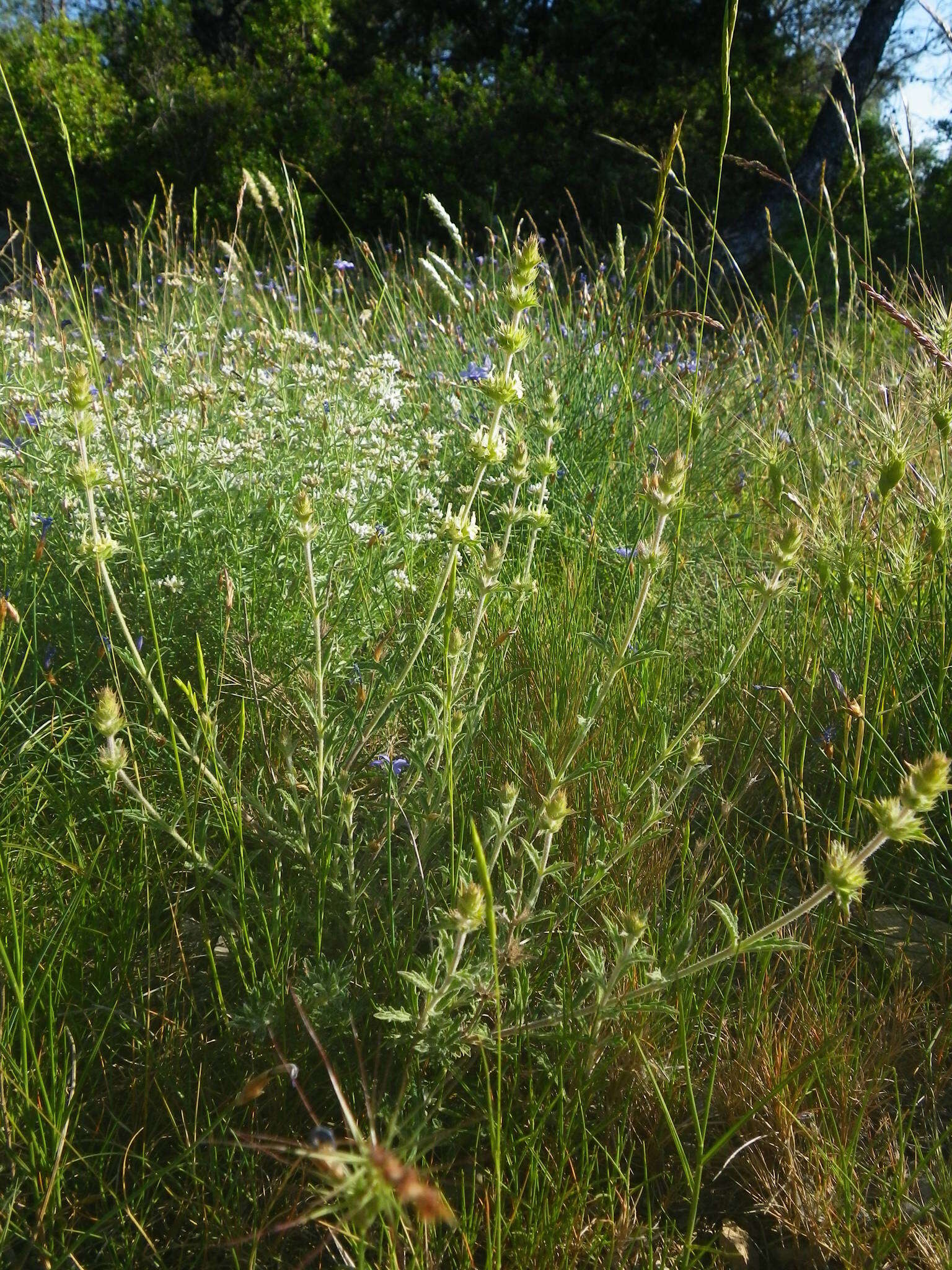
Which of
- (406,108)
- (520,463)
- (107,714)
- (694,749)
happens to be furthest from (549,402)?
(406,108)

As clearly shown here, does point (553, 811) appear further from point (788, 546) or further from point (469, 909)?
point (788, 546)

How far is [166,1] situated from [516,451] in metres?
14.8

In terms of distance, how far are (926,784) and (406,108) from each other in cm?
1270

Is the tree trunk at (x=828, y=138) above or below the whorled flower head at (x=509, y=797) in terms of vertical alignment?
above

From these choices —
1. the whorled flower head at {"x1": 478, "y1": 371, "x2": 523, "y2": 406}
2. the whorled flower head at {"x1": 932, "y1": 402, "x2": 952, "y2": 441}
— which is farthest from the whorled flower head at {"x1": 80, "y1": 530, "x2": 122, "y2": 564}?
the whorled flower head at {"x1": 932, "y1": 402, "x2": 952, "y2": 441}

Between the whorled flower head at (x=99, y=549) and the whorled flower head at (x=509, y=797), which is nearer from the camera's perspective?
the whorled flower head at (x=509, y=797)

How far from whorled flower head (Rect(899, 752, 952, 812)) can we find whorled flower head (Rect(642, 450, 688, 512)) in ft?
1.39

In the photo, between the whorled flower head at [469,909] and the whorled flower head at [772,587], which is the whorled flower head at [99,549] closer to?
the whorled flower head at [469,909]

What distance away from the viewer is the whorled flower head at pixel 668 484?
3.63ft

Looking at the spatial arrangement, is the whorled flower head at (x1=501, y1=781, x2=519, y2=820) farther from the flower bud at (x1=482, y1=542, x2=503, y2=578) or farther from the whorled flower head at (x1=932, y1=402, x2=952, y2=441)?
the whorled flower head at (x1=932, y1=402, x2=952, y2=441)

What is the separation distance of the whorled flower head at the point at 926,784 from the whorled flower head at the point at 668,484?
1.39 ft

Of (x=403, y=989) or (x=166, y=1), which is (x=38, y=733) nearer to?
(x=403, y=989)

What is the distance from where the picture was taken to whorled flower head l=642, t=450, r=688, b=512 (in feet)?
3.63

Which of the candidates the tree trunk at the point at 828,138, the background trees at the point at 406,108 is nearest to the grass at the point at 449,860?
the tree trunk at the point at 828,138
